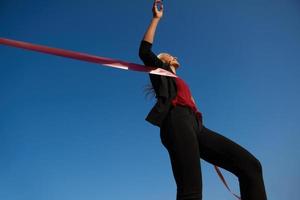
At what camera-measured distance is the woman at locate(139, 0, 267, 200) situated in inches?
42.9

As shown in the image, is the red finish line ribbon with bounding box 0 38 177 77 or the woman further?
the red finish line ribbon with bounding box 0 38 177 77

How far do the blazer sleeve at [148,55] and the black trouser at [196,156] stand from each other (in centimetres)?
21

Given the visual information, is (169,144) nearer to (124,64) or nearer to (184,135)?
(184,135)

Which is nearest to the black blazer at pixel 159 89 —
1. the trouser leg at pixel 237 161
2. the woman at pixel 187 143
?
the woman at pixel 187 143

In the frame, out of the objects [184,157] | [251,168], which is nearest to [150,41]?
[184,157]

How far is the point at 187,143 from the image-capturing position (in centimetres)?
112

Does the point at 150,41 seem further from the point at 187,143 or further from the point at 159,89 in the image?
the point at 187,143

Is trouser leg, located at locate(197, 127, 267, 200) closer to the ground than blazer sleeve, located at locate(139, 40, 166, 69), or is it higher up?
closer to the ground

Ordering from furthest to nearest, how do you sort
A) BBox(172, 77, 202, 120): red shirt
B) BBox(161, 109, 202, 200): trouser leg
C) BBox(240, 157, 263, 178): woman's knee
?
BBox(172, 77, 202, 120): red shirt → BBox(240, 157, 263, 178): woman's knee → BBox(161, 109, 202, 200): trouser leg

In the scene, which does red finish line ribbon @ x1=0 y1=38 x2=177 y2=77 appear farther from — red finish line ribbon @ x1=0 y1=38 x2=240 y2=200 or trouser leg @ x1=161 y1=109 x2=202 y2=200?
trouser leg @ x1=161 y1=109 x2=202 y2=200

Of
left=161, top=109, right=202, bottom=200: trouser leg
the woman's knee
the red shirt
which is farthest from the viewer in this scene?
the red shirt

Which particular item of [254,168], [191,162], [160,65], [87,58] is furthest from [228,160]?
[87,58]

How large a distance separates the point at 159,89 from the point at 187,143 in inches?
10.7

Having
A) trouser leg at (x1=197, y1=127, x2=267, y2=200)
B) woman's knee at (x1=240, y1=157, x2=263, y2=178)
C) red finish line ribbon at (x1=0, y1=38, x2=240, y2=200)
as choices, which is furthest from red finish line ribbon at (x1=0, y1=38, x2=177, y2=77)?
woman's knee at (x1=240, y1=157, x2=263, y2=178)
